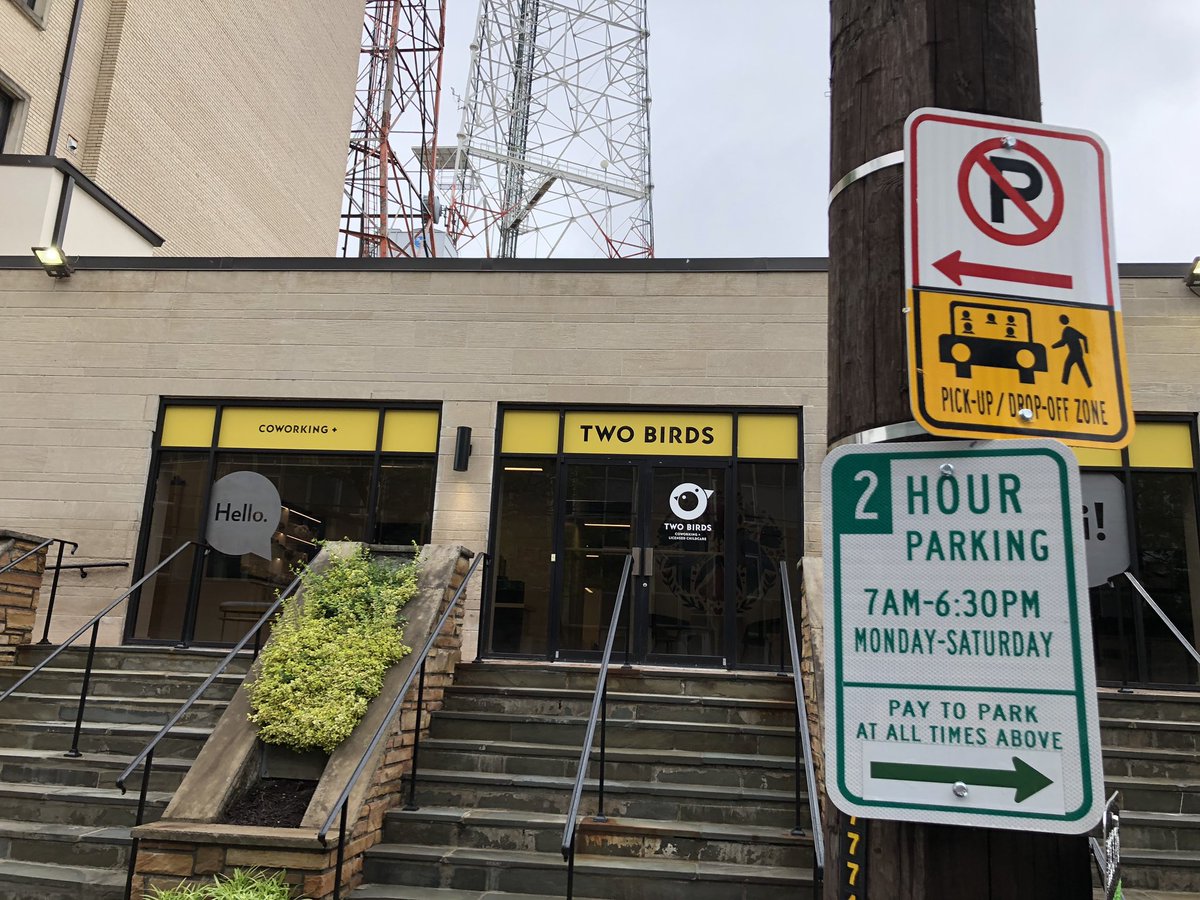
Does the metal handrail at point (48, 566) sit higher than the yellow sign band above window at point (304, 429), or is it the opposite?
the yellow sign band above window at point (304, 429)

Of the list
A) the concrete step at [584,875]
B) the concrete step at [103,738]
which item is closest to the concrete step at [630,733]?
the concrete step at [584,875]

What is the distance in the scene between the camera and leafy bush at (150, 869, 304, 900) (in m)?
5.70

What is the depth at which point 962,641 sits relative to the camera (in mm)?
1886

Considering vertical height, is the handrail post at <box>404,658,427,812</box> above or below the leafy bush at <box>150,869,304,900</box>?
above

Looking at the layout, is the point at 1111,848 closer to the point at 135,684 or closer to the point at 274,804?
the point at 274,804

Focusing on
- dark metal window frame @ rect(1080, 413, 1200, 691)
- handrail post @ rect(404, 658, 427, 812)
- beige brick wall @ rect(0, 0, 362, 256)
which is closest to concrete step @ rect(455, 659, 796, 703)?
handrail post @ rect(404, 658, 427, 812)

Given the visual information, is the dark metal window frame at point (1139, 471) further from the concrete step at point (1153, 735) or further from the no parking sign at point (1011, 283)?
the no parking sign at point (1011, 283)

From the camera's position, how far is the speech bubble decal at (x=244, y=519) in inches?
476

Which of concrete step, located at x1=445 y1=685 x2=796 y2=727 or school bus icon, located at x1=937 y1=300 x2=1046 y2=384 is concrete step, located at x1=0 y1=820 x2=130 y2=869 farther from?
school bus icon, located at x1=937 y1=300 x2=1046 y2=384

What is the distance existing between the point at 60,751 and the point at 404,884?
3.73 meters

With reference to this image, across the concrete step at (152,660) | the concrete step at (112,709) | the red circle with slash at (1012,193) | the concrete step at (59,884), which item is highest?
the red circle with slash at (1012,193)

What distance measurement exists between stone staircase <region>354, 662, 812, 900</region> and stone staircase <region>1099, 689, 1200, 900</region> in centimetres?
225

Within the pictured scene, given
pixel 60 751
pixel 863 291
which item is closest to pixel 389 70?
pixel 60 751

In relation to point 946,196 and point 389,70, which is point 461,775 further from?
point 389,70
